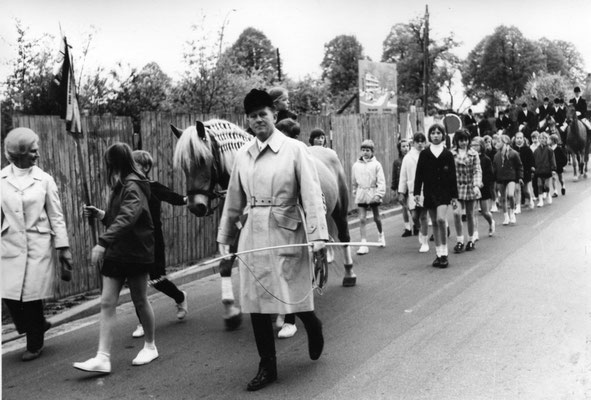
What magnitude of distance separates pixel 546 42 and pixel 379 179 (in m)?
11.9

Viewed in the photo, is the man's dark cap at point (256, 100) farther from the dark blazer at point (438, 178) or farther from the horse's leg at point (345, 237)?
the dark blazer at point (438, 178)

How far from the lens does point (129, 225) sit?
5219mm

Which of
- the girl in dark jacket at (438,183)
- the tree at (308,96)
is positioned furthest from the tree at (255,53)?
the girl in dark jacket at (438,183)

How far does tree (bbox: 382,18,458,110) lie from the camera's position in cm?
1878

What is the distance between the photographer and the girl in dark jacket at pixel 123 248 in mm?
5207

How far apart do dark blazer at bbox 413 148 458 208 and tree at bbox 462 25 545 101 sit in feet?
14.7

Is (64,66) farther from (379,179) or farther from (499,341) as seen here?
(379,179)

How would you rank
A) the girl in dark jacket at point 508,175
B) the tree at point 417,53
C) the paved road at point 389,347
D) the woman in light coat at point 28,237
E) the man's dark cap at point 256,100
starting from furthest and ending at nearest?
the tree at point 417,53 → the girl in dark jacket at point 508,175 → the woman in light coat at point 28,237 → the man's dark cap at point 256,100 → the paved road at point 389,347

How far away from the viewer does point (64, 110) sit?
6312 mm

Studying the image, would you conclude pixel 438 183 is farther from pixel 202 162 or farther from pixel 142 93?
pixel 142 93

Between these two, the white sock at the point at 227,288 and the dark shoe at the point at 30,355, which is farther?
the white sock at the point at 227,288

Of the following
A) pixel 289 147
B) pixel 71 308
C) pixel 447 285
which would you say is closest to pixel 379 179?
pixel 447 285

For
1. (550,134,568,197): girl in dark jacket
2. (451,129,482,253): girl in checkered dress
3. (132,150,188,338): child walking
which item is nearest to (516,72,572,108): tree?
(550,134,568,197): girl in dark jacket

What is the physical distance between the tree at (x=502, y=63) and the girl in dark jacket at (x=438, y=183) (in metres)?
4.39
